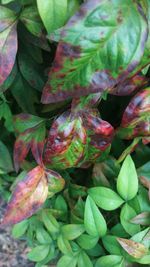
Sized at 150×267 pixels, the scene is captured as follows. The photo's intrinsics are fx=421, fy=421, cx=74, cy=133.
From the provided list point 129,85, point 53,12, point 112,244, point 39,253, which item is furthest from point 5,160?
point 53,12

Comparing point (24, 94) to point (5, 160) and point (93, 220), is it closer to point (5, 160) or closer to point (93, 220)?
point (5, 160)

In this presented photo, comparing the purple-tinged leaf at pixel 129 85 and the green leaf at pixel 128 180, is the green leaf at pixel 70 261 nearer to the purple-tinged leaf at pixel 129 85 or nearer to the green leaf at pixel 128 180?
the green leaf at pixel 128 180

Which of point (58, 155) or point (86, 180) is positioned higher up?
point (58, 155)

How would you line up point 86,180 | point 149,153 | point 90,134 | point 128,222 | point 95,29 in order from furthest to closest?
point 86,180 → point 149,153 → point 128,222 → point 90,134 → point 95,29

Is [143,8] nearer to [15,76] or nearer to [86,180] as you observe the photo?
[15,76]

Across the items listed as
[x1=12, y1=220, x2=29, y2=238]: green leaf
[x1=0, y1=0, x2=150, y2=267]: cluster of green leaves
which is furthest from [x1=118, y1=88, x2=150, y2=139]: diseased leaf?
[x1=12, y1=220, x2=29, y2=238]: green leaf

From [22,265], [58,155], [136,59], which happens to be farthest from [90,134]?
[22,265]

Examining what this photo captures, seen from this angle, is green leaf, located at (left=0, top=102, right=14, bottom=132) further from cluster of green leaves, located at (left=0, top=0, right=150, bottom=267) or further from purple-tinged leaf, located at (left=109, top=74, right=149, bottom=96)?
purple-tinged leaf, located at (left=109, top=74, right=149, bottom=96)
